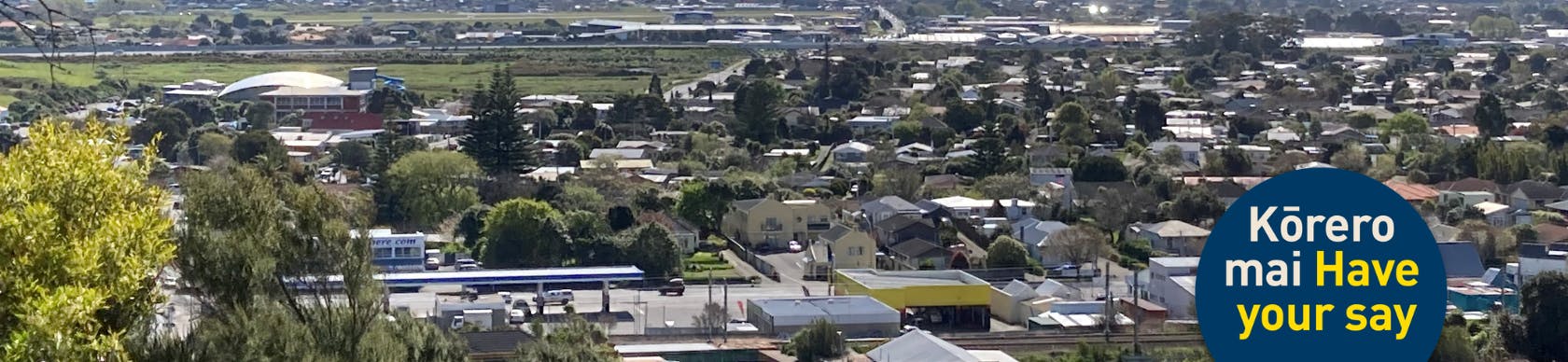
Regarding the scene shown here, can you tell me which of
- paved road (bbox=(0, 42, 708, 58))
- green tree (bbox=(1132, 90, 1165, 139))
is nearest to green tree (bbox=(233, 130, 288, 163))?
green tree (bbox=(1132, 90, 1165, 139))

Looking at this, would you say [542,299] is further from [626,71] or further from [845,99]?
[626,71]

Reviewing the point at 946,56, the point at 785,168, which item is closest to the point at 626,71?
the point at 946,56

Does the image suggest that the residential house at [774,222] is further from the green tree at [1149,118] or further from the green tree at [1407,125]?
the green tree at [1407,125]

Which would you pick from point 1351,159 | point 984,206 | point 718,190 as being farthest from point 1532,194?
point 718,190

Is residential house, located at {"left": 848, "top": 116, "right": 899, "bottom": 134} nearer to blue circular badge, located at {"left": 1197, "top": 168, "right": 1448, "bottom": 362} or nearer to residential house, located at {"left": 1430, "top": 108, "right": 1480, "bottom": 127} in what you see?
residential house, located at {"left": 1430, "top": 108, "right": 1480, "bottom": 127}

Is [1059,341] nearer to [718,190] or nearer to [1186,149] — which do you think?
[718,190]

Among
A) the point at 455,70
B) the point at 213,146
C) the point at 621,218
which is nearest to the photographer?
the point at 621,218
